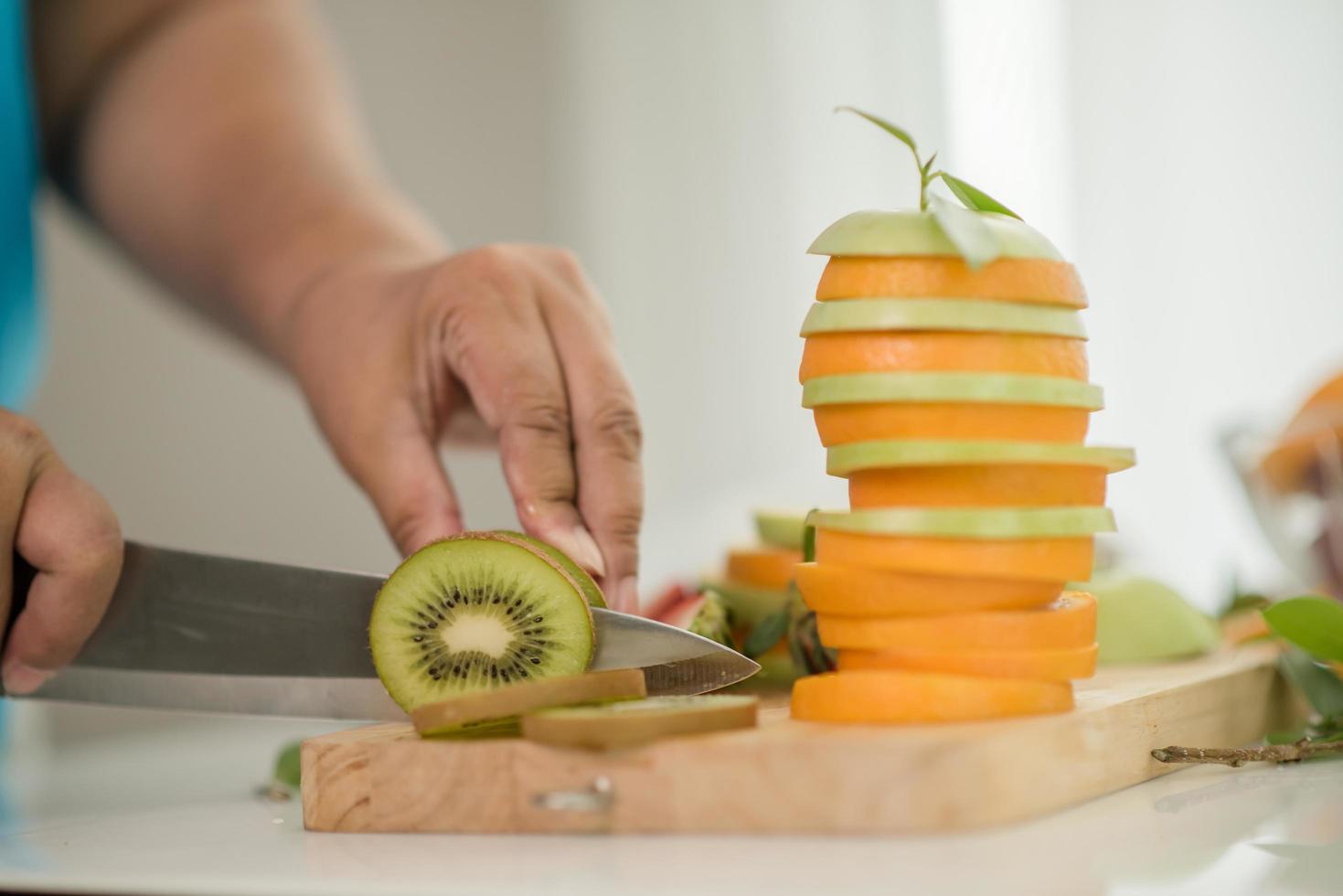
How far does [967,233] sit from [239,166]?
4.25 feet

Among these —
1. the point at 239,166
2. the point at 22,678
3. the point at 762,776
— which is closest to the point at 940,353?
the point at 762,776

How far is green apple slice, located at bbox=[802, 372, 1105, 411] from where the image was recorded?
90 cm

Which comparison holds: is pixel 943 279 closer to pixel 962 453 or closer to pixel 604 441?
pixel 962 453

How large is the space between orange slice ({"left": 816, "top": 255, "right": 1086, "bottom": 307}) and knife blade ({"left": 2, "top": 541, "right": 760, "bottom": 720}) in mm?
496

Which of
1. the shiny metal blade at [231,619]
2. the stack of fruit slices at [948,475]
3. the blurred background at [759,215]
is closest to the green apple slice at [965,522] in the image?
the stack of fruit slices at [948,475]

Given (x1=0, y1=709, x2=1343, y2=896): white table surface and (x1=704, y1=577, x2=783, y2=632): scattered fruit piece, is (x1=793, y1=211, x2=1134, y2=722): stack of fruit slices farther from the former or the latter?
(x1=704, y1=577, x2=783, y2=632): scattered fruit piece

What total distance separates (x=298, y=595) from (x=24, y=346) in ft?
4.29

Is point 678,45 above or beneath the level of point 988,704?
above

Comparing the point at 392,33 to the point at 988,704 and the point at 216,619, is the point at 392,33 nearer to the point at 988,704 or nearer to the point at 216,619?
the point at 216,619

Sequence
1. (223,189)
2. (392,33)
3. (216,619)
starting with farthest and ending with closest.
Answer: (392,33) → (223,189) → (216,619)

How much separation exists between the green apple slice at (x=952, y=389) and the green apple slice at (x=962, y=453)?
0.10 ft

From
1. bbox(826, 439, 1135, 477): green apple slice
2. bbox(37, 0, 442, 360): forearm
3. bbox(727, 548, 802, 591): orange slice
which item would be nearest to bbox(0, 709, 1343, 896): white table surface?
bbox(826, 439, 1135, 477): green apple slice

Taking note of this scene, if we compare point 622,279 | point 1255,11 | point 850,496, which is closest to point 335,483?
point 622,279

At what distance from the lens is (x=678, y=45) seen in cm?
491
